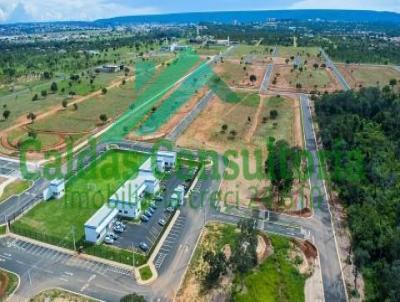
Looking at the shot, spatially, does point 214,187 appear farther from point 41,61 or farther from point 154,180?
point 41,61

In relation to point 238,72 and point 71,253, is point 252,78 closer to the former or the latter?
point 238,72

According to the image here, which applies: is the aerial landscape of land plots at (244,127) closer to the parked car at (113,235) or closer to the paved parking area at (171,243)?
the paved parking area at (171,243)

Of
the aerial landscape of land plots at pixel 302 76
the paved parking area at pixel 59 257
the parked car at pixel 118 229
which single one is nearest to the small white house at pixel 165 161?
the parked car at pixel 118 229

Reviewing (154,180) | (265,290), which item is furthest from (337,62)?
(265,290)

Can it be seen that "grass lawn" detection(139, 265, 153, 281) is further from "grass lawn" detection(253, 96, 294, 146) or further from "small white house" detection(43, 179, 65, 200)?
"grass lawn" detection(253, 96, 294, 146)

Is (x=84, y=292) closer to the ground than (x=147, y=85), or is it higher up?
Answer: closer to the ground
